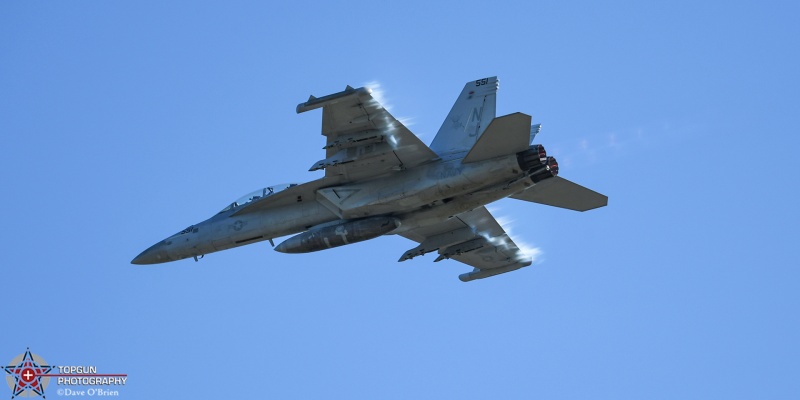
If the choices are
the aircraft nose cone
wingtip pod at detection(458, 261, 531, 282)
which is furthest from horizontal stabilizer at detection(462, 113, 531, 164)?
the aircraft nose cone

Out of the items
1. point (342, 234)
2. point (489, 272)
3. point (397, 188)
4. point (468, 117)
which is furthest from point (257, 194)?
point (489, 272)

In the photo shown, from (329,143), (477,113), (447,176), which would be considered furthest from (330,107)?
(477,113)

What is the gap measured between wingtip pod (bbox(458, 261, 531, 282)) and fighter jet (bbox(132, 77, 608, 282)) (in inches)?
56.5

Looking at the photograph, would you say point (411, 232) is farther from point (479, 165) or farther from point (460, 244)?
point (479, 165)

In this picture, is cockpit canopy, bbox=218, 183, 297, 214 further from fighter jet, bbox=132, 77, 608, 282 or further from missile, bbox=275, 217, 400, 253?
missile, bbox=275, 217, 400, 253

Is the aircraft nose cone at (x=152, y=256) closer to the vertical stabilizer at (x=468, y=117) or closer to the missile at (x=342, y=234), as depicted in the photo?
the missile at (x=342, y=234)

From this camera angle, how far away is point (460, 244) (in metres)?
31.0

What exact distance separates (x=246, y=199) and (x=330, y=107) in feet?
17.8

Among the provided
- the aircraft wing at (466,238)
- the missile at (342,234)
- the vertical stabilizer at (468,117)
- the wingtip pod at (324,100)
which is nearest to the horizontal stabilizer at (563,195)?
the vertical stabilizer at (468,117)

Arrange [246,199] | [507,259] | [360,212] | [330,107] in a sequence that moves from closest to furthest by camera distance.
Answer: [330,107] < [360,212] < [246,199] < [507,259]

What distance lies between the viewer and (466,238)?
30.9 m

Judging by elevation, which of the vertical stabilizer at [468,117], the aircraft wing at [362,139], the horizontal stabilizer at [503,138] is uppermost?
the vertical stabilizer at [468,117]

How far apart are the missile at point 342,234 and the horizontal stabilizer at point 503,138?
9.43 feet

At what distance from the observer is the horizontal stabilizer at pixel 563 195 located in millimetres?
27672
